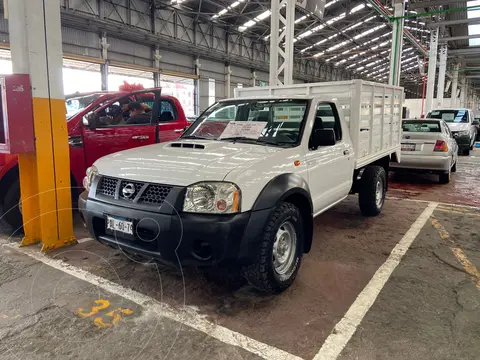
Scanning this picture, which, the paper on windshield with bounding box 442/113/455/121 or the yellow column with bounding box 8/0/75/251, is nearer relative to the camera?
the yellow column with bounding box 8/0/75/251

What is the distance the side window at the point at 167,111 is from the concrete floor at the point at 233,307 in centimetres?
246

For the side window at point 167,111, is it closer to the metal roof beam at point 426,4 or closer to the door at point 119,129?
the door at point 119,129

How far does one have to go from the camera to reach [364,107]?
460cm

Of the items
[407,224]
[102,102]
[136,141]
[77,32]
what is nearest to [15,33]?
[102,102]

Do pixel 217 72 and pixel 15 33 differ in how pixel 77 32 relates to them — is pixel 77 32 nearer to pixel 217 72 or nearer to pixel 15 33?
pixel 217 72

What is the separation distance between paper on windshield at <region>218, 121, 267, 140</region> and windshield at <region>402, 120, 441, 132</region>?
19.5 feet

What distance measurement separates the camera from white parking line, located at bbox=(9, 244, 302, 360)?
2238mm

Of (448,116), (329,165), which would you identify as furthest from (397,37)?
(329,165)

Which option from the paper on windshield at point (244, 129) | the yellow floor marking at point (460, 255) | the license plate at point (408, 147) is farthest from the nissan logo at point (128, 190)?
the license plate at point (408, 147)

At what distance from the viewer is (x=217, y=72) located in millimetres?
20406

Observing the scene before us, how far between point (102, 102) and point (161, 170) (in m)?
2.88

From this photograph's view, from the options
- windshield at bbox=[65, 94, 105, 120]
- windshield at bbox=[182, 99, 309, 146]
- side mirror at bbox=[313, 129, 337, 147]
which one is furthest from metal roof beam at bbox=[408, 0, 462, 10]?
side mirror at bbox=[313, 129, 337, 147]

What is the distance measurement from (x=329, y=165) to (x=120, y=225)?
7.07 feet

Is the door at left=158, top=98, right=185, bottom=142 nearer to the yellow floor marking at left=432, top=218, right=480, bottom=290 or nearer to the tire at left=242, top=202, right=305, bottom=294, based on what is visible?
the tire at left=242, top=202, right=305, bottom=294
